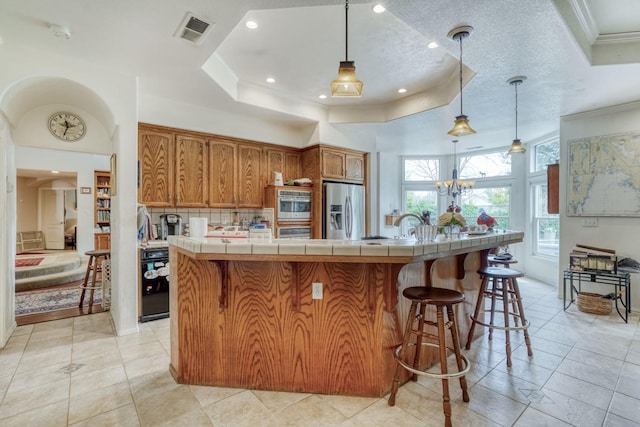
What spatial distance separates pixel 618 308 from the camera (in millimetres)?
3941

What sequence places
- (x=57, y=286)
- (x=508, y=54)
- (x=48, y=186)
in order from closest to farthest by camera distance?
(x=508, y=54) < (x=57, y=286) < (x=48, y=186)

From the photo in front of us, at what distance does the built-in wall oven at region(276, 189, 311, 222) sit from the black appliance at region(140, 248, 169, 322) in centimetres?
169

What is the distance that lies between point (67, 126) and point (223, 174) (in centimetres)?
192

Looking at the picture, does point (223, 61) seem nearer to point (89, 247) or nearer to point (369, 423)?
point (369, 423)

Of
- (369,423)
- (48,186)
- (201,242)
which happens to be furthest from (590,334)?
(48,186)

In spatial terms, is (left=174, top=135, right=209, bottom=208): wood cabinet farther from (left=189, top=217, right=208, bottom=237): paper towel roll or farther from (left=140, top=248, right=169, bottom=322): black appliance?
(left=189, top=217, right=208, bottom=237): paper towel roll

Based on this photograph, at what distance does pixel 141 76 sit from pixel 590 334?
5.47 meters

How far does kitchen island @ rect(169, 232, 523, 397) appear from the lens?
2.05 m

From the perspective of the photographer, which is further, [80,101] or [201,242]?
[80,101]

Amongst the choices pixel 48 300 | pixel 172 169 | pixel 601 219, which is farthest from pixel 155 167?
pixel 601 219

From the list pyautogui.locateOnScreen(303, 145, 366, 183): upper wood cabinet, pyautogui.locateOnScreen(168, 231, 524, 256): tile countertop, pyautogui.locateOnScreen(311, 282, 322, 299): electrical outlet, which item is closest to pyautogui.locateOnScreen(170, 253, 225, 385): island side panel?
pyautogui.locateOnScreen(168, 231, 524, 256): tile countertop

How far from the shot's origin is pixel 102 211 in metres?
8.27

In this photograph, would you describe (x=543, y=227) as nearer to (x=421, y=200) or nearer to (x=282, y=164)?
(x=421, y=200)

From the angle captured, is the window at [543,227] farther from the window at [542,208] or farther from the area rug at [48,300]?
the area rug at [48,300]
